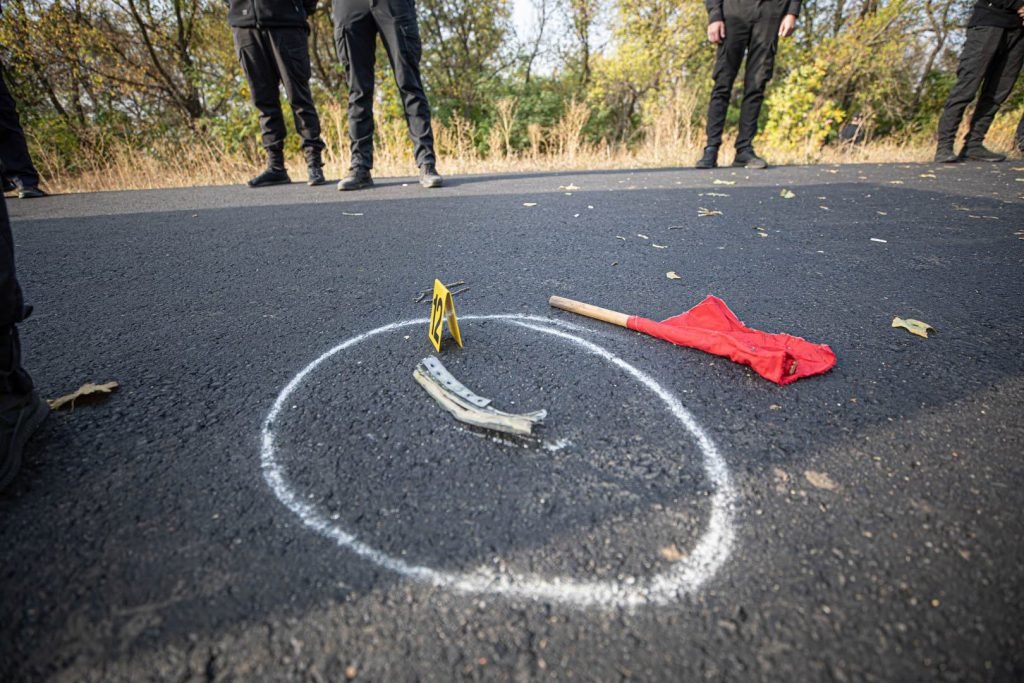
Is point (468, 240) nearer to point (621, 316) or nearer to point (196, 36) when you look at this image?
point (621, 316)

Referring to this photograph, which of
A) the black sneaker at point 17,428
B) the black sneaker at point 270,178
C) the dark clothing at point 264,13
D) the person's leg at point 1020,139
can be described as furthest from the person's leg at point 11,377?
the person's leg at point 1020,139

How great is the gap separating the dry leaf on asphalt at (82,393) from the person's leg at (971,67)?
8.81 meters

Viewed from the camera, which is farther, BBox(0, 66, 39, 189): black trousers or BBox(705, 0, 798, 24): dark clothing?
BBox(705, 0, 798, 24): dark clothing

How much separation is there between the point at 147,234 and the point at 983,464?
4707 millimetres

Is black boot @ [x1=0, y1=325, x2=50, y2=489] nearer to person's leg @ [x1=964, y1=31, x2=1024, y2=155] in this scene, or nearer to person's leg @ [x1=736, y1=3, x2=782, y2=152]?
person's leg @ [x1=736, y1=3, x2=782, y2=152]

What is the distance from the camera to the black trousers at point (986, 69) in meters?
5.53

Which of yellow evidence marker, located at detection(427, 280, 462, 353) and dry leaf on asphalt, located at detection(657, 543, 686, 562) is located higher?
yellow evidence marker, located at detection(427, 280, 462, 353)

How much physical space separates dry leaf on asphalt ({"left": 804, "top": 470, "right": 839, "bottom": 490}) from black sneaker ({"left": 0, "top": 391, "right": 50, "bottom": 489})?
2.05 metres

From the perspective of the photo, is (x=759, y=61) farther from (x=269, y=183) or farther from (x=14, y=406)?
(x=14, y=406)

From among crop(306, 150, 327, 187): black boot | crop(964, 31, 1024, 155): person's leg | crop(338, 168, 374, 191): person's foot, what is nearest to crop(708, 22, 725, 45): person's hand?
crop(964, 31, 1024, 155): person's leg

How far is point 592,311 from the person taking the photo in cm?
197

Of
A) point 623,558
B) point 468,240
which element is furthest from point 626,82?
point 623,558

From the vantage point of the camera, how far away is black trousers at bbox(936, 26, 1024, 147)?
5.53 m

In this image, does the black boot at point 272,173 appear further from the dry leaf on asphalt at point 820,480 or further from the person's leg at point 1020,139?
the person's leg at point 1020,139
